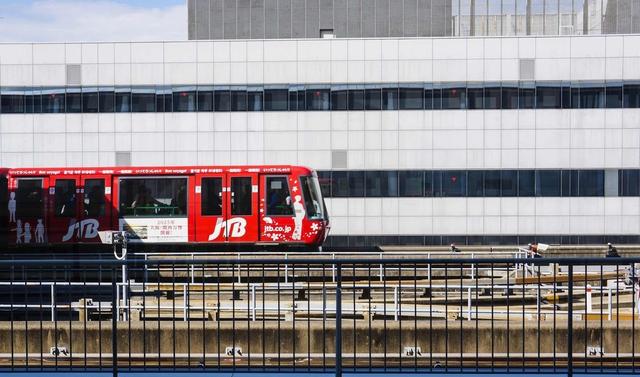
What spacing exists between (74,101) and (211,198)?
12.9 meters

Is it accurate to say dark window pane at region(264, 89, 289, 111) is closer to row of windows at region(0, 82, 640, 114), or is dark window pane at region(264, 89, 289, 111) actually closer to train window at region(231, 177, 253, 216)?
row of windows at region(0, 82, 640, 114)

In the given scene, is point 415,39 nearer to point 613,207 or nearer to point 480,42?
point 480,42

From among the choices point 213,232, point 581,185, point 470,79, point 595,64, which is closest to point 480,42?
point 470,79

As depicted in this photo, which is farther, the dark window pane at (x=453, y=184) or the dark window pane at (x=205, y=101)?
the dark window pane at (x=205, y=101)

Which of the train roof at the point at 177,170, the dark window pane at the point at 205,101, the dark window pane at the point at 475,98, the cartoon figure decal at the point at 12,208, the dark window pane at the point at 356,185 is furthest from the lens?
the dark window pane at the point at 205,101

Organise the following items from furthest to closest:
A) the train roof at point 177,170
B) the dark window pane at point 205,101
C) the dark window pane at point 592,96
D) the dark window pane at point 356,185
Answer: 1. the dark window pane at point 205,101
2. the dark window pane at point 356,185
3. the dark window pane at point 592,96
4. the train roof at point 177,170

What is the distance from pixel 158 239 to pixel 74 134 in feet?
39.0

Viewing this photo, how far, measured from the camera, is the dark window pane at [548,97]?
120ft

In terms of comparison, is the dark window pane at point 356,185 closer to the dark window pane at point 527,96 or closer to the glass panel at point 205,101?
the glass panel at point 205,101

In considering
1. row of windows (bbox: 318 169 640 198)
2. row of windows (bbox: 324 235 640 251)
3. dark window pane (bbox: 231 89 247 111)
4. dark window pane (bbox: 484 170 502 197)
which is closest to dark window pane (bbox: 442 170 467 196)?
row of windows (bbox: 318 169 640 198)

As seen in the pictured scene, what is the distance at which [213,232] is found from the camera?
27250mm

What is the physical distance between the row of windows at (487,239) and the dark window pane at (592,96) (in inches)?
221

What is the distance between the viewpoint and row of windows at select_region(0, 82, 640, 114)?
3656cm

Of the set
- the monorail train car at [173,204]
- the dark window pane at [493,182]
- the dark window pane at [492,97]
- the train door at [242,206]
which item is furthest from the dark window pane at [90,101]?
the dark window pane at [493,182]
